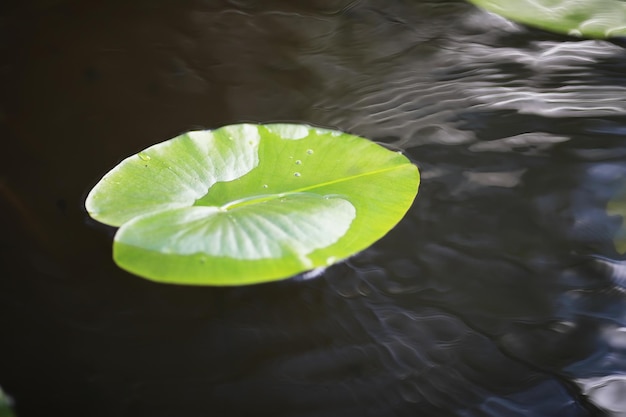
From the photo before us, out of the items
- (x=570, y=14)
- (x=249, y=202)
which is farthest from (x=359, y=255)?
(x=570, y=14)

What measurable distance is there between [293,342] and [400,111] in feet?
1.42

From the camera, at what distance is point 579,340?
56 centimetres

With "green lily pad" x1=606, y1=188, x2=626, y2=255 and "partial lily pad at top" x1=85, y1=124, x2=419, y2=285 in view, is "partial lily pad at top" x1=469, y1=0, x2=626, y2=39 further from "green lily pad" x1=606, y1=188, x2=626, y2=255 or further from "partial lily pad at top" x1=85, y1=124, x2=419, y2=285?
"partial lily pad at top" x1=85, y1=124, x2=419, y2=285

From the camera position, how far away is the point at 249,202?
2.07 ft

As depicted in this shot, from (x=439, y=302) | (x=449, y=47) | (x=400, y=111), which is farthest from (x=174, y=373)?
(x=449, y=47)

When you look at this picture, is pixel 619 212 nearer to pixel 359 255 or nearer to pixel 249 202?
pixel 359 255

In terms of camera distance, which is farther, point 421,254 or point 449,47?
point 449,47

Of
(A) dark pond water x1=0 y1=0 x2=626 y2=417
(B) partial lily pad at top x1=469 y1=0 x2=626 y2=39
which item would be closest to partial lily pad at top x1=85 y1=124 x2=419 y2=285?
(A) dark pond water x1=0 y1=0 x2=626 y2=417

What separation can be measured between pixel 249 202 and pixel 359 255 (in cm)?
13

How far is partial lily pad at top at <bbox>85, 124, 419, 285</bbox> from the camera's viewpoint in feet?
1.83

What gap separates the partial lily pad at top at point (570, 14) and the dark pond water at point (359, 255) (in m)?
0.03

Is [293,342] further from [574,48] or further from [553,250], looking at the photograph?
[574,48]

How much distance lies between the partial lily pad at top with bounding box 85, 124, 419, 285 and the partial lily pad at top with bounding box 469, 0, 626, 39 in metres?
0.51

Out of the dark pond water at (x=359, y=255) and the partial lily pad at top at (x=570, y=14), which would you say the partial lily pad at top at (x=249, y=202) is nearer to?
the dark pond water at (x=359, y=255)
